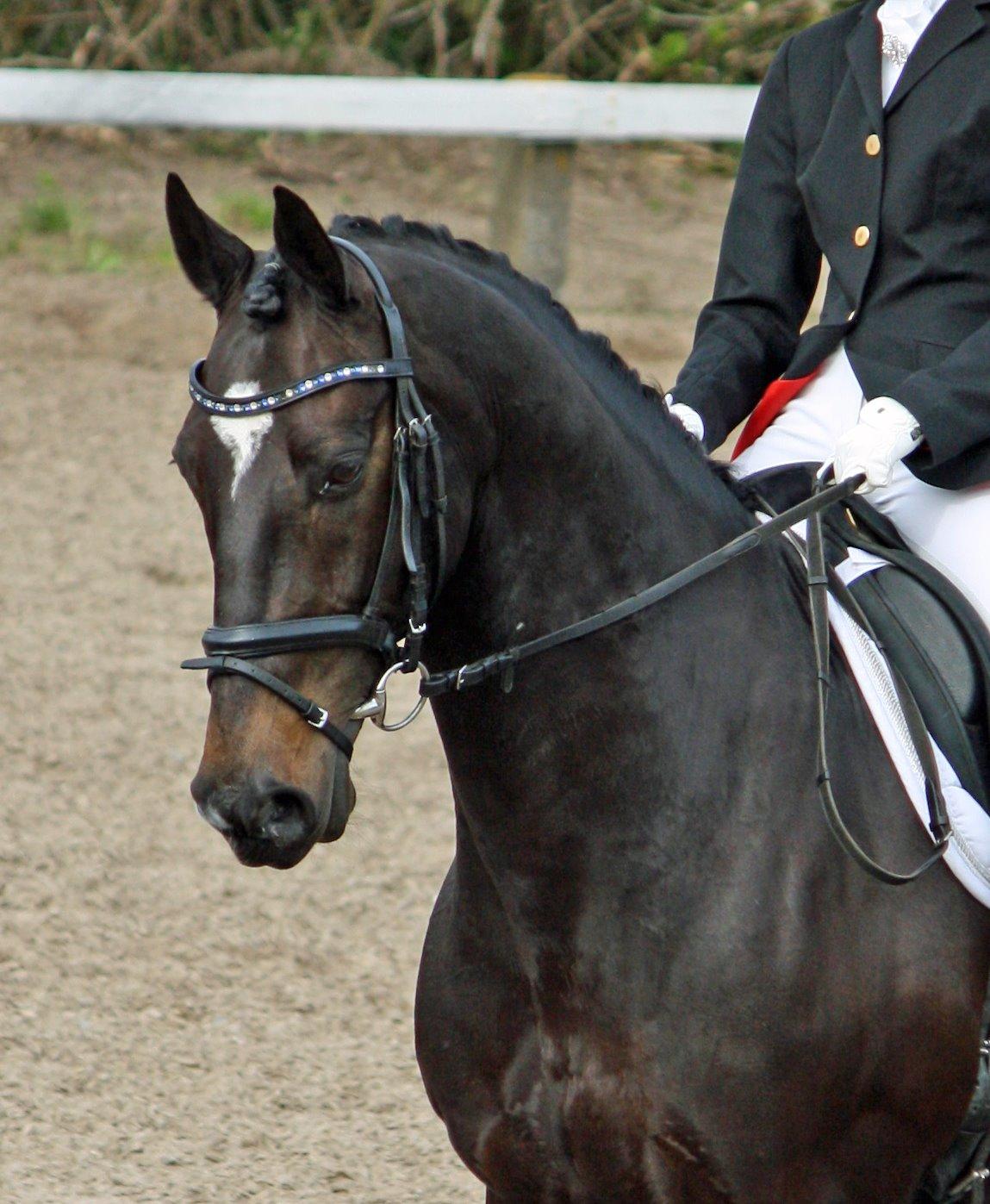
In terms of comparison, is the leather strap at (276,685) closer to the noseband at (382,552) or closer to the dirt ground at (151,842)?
the noseband at (382,552)

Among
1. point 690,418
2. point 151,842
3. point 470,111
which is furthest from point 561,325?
point 470,111

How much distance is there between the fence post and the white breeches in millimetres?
4587

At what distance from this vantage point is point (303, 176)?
9.53 metres

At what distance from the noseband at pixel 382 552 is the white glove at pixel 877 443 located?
685mm

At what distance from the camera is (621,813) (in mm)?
2453

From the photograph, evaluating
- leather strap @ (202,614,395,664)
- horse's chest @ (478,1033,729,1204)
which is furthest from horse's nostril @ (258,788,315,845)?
horse's chest @ (478,1033,729,1204)

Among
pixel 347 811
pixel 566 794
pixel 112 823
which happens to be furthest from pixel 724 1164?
pixel 112 823

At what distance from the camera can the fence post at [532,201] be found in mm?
7465

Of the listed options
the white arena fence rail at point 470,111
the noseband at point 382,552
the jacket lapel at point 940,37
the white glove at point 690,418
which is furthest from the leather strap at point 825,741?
the white arena fence rail at point 470,111

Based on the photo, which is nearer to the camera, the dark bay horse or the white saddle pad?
the dark bay horse

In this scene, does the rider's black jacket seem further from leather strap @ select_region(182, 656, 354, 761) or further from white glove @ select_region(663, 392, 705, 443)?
leather strap @ select_region(182, 656, 354, 761)

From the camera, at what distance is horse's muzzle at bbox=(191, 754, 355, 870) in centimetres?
211

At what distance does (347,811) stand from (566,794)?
1.21 ft

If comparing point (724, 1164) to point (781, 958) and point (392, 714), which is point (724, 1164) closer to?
point (781, 958)
